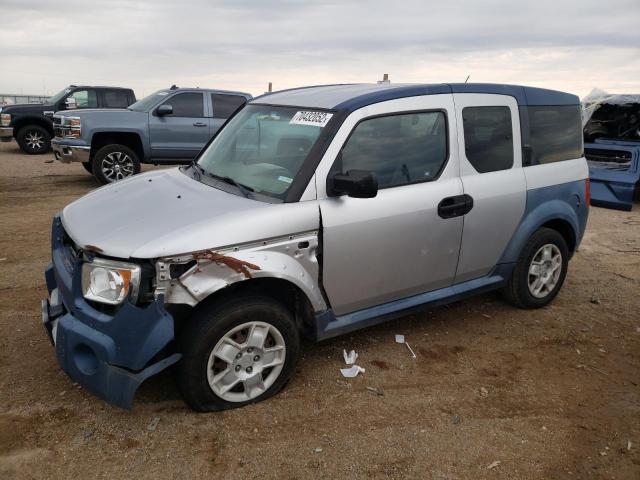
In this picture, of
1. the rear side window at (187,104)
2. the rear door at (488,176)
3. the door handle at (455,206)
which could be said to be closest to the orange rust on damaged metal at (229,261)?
the door handle at (455,206)

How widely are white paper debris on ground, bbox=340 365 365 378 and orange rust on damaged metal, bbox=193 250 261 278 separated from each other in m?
1.14

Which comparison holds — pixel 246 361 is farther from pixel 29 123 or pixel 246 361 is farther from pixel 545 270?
pixel 29 123

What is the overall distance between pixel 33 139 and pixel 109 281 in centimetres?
1428

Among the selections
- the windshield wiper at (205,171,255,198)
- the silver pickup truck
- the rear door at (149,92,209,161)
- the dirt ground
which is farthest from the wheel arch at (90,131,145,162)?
the windshield wiper at (205,171,255,198)

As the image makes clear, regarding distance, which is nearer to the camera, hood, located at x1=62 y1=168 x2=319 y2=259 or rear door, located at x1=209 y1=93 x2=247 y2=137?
hood, located at x1=62 y1=168 x2=319 y2=259

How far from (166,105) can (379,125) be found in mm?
7871

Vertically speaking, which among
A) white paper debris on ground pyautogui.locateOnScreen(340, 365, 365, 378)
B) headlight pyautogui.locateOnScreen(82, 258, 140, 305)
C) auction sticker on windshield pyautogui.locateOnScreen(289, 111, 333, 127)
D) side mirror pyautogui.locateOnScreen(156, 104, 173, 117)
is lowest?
white paper debris on ground pyautogui.locateOnScreen(340, 365, 365, 378)

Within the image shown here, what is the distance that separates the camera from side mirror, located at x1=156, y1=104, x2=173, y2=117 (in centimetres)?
1009

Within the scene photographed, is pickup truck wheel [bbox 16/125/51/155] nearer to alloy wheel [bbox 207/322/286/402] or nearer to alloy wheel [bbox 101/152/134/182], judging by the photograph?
alloy wheel [bbox 101/152/134/182]

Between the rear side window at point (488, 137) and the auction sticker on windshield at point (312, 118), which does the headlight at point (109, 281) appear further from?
the rear side window at point (488, 137)

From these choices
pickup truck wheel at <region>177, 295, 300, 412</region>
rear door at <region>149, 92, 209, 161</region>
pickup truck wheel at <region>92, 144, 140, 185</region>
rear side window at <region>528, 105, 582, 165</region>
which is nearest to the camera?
pickup truck wheel at <region>177, 295, 300, 412</region>

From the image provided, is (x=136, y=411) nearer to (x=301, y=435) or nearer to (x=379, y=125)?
(x=301, y=435)

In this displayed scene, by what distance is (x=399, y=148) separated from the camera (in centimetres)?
363

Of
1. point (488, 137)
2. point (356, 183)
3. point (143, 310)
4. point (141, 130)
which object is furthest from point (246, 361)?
point (141, 130)
